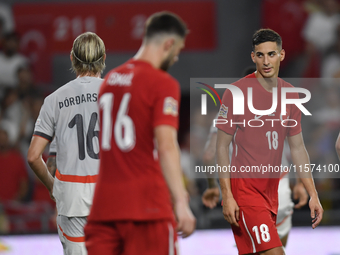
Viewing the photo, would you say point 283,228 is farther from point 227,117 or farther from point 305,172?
point 227,117

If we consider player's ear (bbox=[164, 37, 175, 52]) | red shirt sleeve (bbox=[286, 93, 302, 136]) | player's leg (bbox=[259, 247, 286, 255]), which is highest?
player's ear (bbox=[164, 37, 175, 52])

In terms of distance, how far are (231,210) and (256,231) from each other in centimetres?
24

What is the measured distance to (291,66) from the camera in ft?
37.9

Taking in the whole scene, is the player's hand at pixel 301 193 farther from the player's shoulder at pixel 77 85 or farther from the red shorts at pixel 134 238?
the red shorts at pixel 134 238

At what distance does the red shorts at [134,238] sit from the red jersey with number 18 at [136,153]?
0.16 ft

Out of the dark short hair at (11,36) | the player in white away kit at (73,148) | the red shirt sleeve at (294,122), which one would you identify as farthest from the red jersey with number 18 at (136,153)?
the dark short hair at (11,36)

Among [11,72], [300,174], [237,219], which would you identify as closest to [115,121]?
[237,219]

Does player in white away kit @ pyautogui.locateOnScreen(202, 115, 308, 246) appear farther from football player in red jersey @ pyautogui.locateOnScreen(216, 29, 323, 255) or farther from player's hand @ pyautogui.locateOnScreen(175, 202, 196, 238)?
player's hand @ pyautogui.locateOnScreen(175, 202, 196, 238)

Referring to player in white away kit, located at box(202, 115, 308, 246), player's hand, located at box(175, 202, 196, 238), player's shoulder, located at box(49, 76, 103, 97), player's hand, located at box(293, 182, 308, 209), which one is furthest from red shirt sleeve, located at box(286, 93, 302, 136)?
player's hand, located at box(175, 202, 196, 238)

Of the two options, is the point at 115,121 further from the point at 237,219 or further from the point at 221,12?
the point at 221,12

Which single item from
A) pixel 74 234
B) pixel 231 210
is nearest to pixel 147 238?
pixel 74 234

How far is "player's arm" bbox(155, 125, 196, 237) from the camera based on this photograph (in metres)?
2.71

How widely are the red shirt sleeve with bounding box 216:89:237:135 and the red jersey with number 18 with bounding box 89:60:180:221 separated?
134cm

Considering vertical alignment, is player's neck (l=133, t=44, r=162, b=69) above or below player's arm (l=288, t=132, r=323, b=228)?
above
